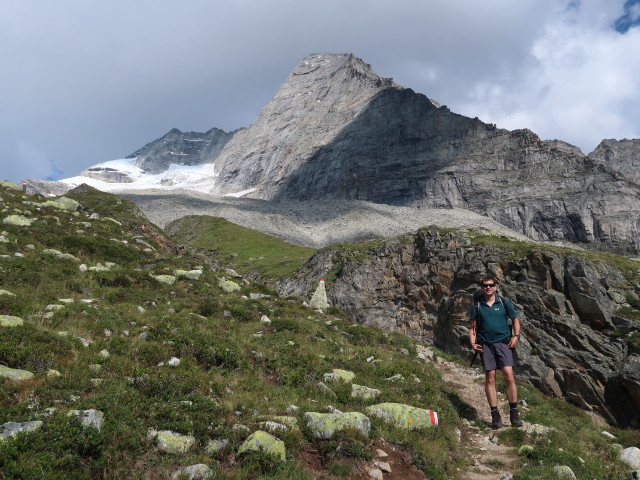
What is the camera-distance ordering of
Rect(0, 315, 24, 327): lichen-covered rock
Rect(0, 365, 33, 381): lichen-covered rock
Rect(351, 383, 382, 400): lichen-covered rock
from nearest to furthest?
Rect(0, 365, 33, 381): lichen-covered rock, Rect(0, 315, 24, 327): lichen-covered rock, Rect(351, 383, 382, 400): lichen-covered rock

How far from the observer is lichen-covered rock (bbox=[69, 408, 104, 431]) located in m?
6.59

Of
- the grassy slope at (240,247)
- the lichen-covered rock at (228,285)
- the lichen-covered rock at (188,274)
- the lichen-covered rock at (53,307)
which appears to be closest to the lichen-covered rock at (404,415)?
the lichen-covered rock at (53,307)

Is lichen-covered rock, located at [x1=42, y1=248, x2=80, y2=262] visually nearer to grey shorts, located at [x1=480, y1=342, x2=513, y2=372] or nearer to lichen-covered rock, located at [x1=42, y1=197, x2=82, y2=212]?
lichen-covered rock, located at [x1=42, y1=197, x2=82, y2=212]

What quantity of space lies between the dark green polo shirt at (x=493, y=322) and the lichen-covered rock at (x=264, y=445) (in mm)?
7210

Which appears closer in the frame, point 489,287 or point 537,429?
point 537,429

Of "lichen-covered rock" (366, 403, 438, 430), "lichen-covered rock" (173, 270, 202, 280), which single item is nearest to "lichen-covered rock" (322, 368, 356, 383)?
"lichen-covered rock" (366, 403, 438, 430)

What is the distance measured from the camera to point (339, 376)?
39.2ft

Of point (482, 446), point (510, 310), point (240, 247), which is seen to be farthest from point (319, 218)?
point (482, 446)

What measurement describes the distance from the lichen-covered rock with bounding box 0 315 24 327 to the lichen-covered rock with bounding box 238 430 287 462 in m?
6.72

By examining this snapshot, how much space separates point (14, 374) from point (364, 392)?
792cm

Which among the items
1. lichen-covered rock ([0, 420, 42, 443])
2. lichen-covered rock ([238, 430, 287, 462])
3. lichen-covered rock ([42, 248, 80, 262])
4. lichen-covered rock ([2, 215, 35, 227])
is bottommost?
lichen-covered rock ([238, 430, 287, 462])

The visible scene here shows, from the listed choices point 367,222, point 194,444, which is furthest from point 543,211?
point 194,444

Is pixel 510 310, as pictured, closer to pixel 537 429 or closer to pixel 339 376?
pixel 537 429

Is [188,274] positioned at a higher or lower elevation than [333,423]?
higher
